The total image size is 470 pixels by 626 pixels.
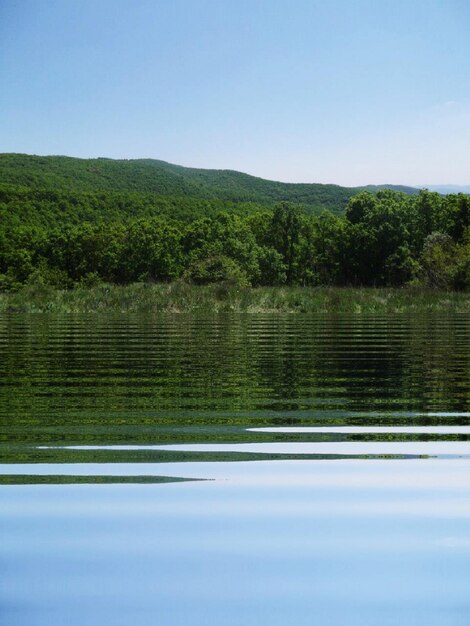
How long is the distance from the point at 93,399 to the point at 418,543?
347 cm

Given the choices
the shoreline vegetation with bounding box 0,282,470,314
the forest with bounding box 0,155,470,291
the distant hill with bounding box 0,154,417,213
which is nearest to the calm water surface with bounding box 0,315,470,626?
the shoreline vegetation with bounding box 0,282,470,314

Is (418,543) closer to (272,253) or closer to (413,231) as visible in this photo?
(413,231)

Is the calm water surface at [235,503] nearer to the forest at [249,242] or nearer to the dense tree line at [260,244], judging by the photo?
the forest at [249,242]

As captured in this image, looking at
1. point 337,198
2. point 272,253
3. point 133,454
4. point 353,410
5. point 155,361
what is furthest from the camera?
point 337,198

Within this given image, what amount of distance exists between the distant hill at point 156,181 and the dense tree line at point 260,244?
939 inches

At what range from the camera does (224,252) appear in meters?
79.5

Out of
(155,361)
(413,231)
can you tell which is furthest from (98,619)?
(413,231)

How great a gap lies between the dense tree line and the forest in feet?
0.34

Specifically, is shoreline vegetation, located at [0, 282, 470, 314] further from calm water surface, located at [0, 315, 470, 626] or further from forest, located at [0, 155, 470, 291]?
forest, located at [0, 155, 470, 291]

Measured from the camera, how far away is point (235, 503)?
319 centimetres

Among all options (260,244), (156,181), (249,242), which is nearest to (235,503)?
(249,242)

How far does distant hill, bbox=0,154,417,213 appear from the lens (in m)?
127

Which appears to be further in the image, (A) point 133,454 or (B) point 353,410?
(B) point 353,410

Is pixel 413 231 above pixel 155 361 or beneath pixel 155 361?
above
